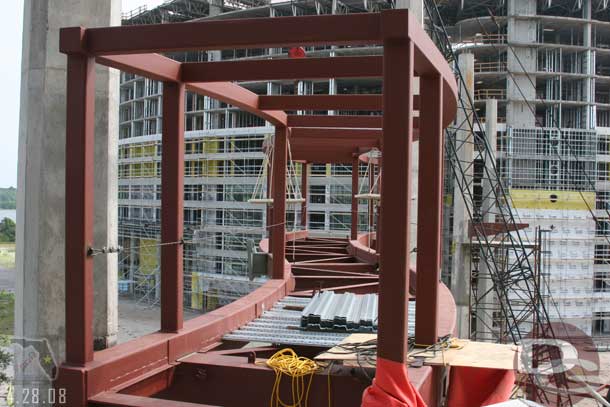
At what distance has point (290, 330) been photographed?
716 cm

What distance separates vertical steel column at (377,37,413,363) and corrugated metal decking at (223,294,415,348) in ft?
7.44

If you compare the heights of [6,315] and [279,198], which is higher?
[279,198]

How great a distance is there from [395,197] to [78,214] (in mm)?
2525

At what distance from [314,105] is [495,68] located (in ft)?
134

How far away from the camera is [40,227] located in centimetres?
686

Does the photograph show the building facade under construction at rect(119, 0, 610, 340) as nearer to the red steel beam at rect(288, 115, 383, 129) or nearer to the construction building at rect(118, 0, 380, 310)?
the construction building at rect(118, 0, 380, 310)

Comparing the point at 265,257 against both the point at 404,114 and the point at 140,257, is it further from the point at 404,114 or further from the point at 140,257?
the point at 140,257

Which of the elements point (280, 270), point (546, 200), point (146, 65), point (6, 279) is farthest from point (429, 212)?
point (6, 279)

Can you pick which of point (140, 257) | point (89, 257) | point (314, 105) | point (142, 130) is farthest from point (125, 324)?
point (89, 257)

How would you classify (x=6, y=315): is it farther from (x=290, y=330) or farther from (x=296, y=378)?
(x=296, y=378)

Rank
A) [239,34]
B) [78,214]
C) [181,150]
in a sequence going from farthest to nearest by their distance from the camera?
[181,150] < [78,214] < [239,34]

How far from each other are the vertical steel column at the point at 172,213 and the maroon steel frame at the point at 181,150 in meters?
0.01

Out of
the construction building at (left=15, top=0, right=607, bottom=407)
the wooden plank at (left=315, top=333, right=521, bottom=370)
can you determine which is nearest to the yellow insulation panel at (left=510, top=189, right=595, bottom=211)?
the construction building at (left=15, top=0, right=607, bottom=407)

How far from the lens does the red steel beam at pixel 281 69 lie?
628 cm
